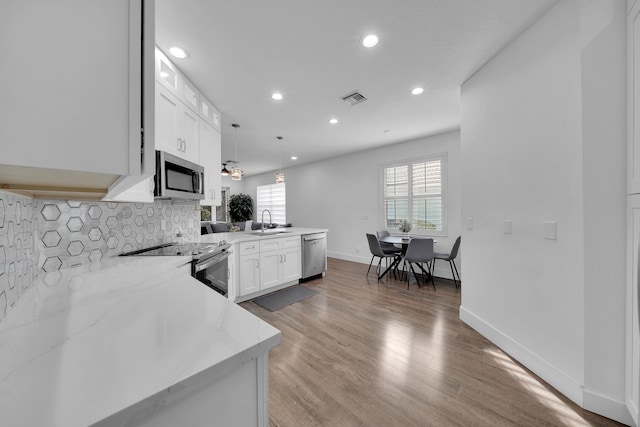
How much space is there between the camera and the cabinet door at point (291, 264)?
3.63 m

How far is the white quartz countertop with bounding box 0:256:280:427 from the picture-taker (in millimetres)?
410

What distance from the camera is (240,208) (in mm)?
8500

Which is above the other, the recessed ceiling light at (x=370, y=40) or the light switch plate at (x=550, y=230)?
the recessed ceiling light at (x=370, y=40)

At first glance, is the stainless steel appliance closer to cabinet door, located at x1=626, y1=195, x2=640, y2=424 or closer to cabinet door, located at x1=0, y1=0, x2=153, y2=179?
cabinet door, located at x1=0, y1=0, x2=153, y2=179

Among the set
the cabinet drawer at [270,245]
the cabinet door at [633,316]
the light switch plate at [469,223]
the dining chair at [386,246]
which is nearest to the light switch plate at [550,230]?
the cabinet door at [633,316]

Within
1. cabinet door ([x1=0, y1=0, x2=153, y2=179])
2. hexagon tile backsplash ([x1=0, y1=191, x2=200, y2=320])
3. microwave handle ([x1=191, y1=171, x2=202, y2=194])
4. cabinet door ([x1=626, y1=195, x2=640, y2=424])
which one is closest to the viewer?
cabinet door ([x1=0, y1=0, x2=153, y2=179])

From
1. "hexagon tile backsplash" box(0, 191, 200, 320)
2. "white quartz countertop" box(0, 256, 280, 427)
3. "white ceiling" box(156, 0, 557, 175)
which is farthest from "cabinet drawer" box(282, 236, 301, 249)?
"white quartz countertop" box(0, 256, 280, 427)

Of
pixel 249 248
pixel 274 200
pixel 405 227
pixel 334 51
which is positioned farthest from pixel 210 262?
pixel 274 200

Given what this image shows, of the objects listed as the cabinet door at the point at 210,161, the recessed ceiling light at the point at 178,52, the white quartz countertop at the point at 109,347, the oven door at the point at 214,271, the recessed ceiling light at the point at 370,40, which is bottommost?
the oven door at the point at 214,271

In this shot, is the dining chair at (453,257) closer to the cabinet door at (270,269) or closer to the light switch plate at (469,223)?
the light switch plate at (469,223)

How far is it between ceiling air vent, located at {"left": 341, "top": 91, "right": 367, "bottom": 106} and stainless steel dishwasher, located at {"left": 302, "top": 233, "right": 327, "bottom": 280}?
2105 millimetres

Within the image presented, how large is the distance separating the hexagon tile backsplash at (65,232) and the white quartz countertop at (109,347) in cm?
17

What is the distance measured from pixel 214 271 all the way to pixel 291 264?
174 centimetres

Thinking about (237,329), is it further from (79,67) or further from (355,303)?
(355,303)
